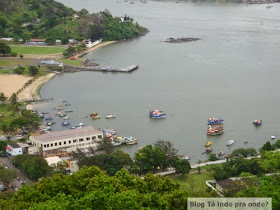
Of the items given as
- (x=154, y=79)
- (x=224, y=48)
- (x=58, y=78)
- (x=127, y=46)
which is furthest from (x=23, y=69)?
(x=224, y=48)

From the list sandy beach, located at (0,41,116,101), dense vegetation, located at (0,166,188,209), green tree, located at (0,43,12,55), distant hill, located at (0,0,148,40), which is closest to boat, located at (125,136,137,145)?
dense vegetation, located at (0,166,188,209)

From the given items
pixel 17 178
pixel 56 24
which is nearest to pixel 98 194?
pixel 17 178

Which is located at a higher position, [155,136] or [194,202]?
[194,202]

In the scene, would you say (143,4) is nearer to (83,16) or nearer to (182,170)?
(83,16)

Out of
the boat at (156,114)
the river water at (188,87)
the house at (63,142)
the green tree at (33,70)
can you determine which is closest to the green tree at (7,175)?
the house at (63,142)

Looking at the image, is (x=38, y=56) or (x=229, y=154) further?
(x=38, y=56)

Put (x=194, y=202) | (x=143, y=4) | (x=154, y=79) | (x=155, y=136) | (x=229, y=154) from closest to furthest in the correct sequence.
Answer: (x=194, y=202)
(x=229, y=154)
(x=155, y=136)
(x=154, y=79)
(x=143, y=4)

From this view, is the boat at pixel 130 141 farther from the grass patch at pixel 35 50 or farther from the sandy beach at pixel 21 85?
the grass patch at pixel 35 50

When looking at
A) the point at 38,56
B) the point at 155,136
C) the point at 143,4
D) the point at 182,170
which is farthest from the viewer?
the point at 143,4
